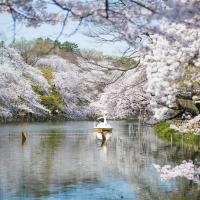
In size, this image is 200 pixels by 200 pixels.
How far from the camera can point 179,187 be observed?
1694cm

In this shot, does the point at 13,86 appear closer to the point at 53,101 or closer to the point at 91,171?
the point at 91,171

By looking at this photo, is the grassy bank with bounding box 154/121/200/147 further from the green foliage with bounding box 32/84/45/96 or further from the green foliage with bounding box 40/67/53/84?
the green foliage with bounding box 40/67/53/84

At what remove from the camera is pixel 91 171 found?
20.8 m

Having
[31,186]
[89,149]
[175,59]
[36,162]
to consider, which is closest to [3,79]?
[89,149]

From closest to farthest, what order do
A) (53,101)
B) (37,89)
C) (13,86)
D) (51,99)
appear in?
1. (13,86)
2. (37,89)
3. (51,99)
4. (53,101)

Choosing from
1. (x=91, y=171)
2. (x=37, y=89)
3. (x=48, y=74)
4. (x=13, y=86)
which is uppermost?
(x=48, y=74)

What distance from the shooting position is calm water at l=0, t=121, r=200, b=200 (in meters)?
16.2

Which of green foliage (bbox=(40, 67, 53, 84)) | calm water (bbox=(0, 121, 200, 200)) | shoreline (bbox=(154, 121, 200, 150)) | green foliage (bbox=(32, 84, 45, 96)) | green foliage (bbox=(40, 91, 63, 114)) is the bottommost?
calm water (bbox=(0, 121, 200, 200))

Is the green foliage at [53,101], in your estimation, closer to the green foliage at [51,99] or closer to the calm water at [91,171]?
the green foliage at [51,99]

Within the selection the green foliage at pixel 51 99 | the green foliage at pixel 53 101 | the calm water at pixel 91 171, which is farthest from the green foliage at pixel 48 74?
the calm water at pixel 91 171

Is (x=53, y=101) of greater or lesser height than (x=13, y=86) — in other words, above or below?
below

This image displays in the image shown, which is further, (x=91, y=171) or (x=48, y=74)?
(x=48, y=74)

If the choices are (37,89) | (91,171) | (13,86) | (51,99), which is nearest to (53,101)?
(51,99)

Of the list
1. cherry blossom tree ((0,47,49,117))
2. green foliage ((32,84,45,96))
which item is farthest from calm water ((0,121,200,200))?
green foliage ((32,84,45,96))
